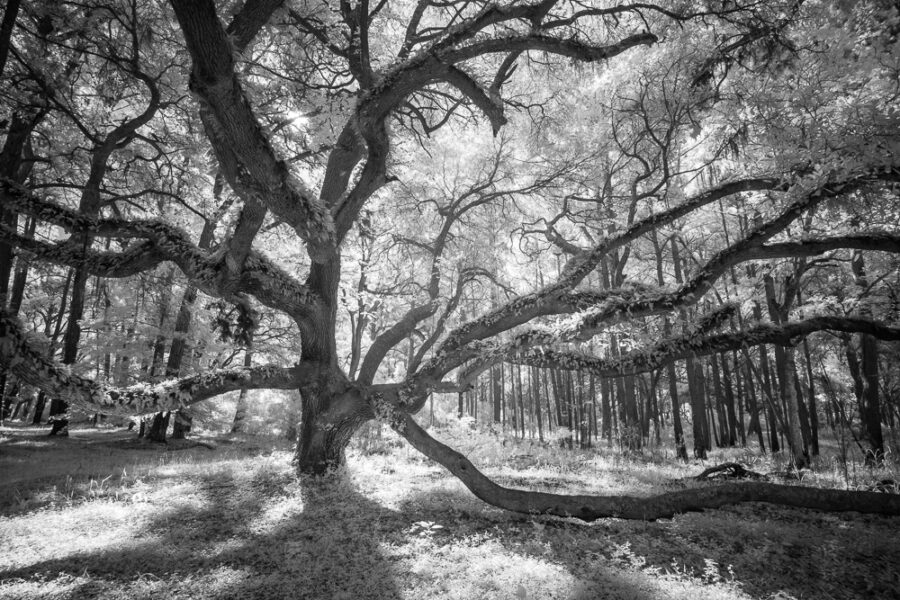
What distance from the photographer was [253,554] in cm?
482

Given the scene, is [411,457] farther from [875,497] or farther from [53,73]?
[53,73]

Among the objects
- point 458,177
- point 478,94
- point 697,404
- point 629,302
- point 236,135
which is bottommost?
point 697,404

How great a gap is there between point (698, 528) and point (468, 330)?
4.66m

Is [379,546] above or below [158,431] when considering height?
below

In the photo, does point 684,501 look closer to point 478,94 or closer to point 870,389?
point 478,94

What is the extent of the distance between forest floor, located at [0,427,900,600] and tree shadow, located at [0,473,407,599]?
2cm

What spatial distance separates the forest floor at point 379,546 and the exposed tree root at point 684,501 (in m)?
0.18

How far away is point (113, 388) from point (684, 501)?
872 cm

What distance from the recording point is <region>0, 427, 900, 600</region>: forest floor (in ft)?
13.1

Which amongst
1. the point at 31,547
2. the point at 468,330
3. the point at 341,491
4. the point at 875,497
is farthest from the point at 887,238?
the point at 31,547

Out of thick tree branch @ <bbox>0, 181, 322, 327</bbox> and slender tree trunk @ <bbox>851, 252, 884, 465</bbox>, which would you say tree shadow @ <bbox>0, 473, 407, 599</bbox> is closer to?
thick tree branch @ <bbox>0, 181, 322, 327</bbox>

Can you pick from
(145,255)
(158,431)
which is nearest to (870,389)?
(145,255)

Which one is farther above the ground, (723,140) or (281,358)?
(723,140)

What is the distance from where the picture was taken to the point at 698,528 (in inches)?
224
